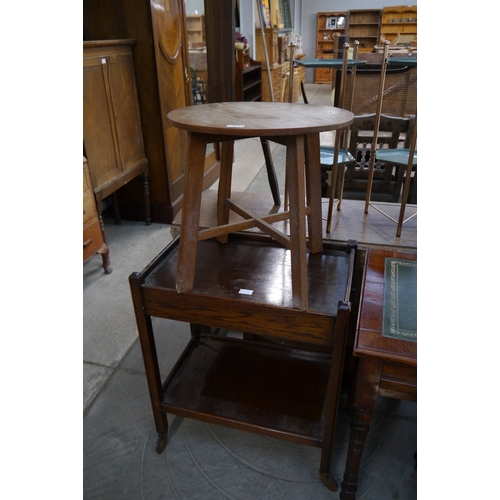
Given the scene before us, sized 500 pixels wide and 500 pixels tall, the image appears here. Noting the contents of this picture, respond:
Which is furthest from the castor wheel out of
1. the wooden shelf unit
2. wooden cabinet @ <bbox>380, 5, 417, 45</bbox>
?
wooden cabinet @ <bbox>380, 5, 417, 45</bbox>

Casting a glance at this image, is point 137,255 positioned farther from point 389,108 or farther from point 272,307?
point 389,108

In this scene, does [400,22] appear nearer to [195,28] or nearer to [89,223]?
[195,28]

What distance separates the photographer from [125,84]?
2662 mm

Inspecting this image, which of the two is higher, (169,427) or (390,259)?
(390,259)

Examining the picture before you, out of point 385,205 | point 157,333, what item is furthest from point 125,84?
point 385,205

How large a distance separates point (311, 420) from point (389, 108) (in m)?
2.60

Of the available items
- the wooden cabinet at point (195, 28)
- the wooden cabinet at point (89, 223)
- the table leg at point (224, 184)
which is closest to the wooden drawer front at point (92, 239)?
the wooden cabinet at point (89, 223)

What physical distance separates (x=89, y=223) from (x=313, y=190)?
1.51 m

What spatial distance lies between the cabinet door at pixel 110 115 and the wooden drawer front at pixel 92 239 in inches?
9.6

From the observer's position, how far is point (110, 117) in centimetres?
251

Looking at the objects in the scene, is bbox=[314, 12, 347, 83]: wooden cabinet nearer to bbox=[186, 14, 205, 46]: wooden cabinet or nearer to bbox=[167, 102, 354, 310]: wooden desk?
bbox=[186, 14, 205, 46]: wooden cabinet

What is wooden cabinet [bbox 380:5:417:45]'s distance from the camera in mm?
9484

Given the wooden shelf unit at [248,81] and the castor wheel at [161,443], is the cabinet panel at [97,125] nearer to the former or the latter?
the castor wheel at [161,443]

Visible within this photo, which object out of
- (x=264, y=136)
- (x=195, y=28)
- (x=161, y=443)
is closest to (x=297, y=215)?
(x=264, y=136)
